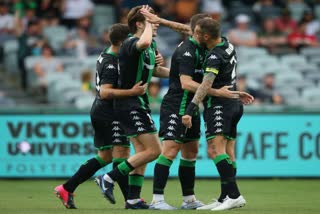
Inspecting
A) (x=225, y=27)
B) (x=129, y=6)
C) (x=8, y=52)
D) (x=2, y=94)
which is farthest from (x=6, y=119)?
(x=225, y=27)

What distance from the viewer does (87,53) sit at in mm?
22953

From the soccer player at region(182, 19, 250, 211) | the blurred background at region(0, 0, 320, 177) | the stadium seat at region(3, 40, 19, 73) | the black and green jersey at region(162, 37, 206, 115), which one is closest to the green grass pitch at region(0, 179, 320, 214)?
the soccer player at region(182, 19, 250, 211)

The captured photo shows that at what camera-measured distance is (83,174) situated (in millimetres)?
13172

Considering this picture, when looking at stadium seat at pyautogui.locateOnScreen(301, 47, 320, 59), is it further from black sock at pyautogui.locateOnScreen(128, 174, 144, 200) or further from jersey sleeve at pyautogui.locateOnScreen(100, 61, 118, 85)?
black sock at pyautogui.locateOnScreen(128, 174, 144, 200)

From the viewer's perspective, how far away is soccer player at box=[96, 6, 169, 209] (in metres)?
12.6

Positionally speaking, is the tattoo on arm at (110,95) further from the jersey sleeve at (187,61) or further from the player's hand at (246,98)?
the player's hand at (246,98)

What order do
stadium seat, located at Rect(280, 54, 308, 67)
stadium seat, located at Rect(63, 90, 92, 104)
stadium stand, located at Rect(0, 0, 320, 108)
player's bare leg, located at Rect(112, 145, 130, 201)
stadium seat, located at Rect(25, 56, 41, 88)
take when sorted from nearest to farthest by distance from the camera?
player's bare leg, located at Rect(112, 145, 130, 201) < stadium seat, located at Rect(63, 90, 92, 104) < stadium stand, located at Rect(0, 0, 320, 108) < stadium seat, located at Rect(25, 56, 41, 88) < stadium seat, located at Rect(280, 54, 308, 67)

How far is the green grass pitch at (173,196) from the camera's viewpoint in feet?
41.4

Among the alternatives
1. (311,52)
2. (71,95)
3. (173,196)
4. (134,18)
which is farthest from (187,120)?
(311,52)

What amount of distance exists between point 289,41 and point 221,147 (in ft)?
41.3

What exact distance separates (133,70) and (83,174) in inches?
61.3

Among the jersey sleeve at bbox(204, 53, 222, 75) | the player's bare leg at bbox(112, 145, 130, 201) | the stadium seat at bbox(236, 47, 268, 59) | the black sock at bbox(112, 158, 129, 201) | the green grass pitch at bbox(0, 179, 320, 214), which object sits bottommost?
the green grass pitch at bbox(0, 179, 320, 214)

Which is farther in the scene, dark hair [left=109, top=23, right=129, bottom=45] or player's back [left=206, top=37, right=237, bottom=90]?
dark hair [left=109, top=23, right=129, bottom=45]

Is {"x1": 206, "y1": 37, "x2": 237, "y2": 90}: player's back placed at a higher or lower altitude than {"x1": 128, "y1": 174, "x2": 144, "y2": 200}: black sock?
higher
